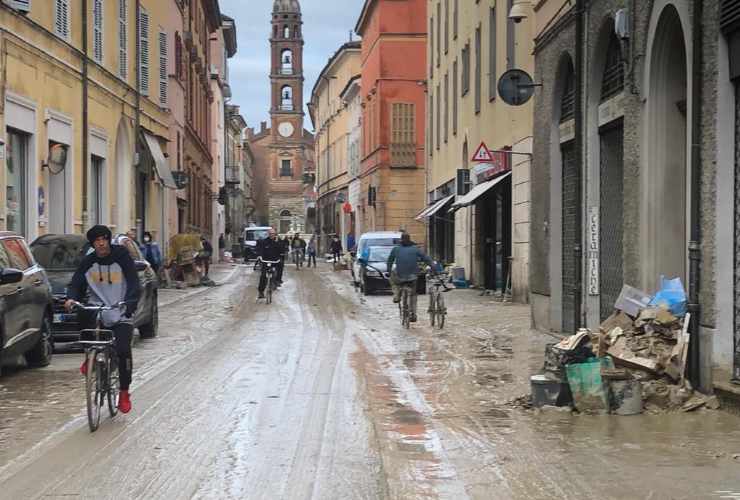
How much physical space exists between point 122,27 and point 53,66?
782 centimetres

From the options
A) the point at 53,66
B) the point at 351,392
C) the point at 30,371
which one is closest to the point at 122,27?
the point at 53,66

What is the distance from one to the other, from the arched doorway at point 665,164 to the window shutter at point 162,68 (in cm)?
2651

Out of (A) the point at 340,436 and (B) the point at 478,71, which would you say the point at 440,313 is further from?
(B) the point at 478,71

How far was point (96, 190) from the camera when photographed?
2900 cm

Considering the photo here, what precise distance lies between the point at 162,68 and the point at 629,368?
2908 centimetres

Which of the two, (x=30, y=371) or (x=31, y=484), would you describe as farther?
(x=30, y=371)

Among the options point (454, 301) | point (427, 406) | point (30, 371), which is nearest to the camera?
point (427, 406)

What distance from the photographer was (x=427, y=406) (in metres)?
10.7

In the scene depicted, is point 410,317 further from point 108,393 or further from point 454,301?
point 108,393

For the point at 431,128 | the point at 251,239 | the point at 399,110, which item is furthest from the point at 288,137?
the point at 431,128

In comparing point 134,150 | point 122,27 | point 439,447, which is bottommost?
point 439,447

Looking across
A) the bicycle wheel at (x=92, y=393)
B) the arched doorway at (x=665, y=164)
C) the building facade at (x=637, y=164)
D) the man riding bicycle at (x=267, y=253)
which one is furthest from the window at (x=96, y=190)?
the bicycle wheel at (x=92, y=393)

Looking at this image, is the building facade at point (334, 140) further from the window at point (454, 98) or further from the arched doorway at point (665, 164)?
the arched doorway at point (665, 164)

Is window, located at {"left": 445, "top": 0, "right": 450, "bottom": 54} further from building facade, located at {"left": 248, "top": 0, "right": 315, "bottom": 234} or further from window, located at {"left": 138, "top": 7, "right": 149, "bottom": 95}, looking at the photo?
building facade, located at {"left": 248, "top": 0, "right": 315, "bottom": 234}
